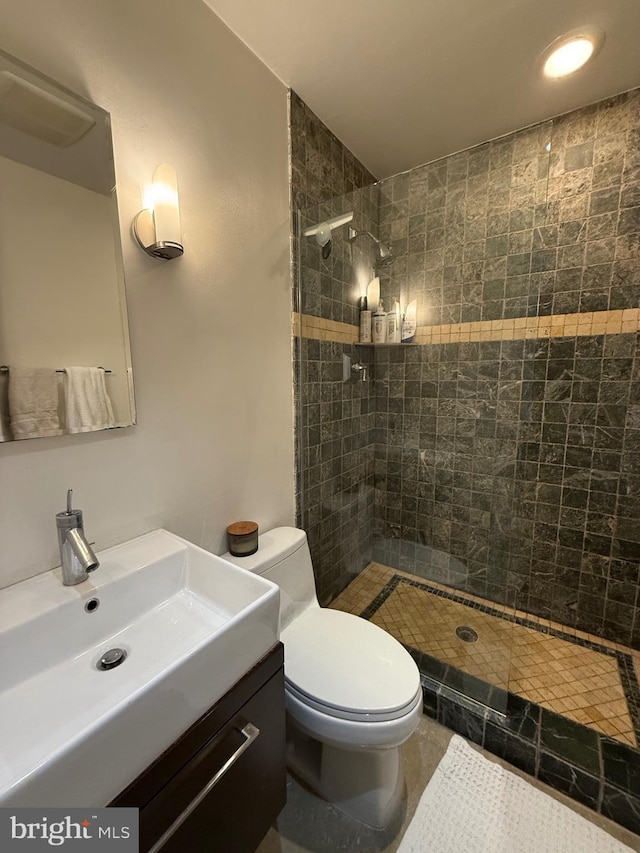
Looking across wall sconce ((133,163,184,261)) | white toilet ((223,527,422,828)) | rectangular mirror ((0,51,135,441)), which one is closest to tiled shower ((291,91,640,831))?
Answer: white toilet ((223,527,422,828))

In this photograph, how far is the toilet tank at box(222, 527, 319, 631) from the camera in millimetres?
1292

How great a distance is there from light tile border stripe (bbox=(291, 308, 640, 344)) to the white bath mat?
1.80m

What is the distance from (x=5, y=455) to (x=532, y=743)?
1892mm

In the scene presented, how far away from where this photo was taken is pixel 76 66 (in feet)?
2.89

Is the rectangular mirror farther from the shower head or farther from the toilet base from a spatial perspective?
the shower head

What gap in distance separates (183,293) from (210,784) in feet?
4.02

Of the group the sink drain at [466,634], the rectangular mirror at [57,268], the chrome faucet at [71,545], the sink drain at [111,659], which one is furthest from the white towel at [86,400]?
the sink drain at [466,634]

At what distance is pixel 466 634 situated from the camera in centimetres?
179

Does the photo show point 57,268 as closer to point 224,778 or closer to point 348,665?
point 224,778

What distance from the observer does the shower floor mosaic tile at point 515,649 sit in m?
1.47

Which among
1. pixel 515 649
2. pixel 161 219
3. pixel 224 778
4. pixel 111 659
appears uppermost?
pixel 161 219

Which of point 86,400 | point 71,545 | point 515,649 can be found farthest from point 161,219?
point 515,649

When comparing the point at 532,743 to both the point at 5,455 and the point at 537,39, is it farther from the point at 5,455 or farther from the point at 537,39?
the point at 537,39

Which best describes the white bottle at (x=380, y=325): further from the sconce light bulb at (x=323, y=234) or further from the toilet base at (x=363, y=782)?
the toilet base at (x=363, y=782)
